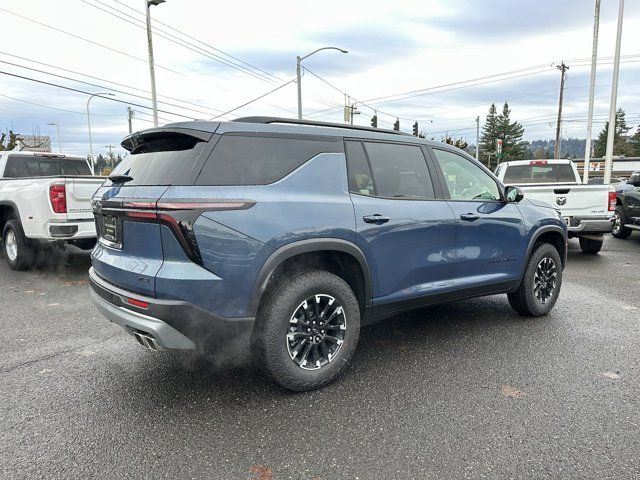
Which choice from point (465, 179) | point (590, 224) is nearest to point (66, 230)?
point (465, 179)

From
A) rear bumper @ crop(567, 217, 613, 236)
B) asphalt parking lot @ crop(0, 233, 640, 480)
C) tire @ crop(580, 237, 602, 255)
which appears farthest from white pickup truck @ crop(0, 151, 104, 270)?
tire @ crop(580, 237, 602, 255)

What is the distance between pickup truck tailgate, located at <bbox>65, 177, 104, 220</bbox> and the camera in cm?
644

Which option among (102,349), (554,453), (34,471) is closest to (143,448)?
(34,471)

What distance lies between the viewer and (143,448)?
2.55 metres

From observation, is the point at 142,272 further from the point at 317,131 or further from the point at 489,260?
the point at 489,260

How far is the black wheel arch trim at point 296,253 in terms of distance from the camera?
2.88 m

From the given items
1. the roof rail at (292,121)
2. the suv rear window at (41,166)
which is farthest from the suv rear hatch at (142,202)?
the suv rear window at (41,166)

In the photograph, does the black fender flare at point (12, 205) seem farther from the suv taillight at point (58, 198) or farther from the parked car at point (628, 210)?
the parked car at point (628, 210)

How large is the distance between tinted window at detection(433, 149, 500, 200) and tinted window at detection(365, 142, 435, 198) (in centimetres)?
27

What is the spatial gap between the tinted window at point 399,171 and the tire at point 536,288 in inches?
64.1

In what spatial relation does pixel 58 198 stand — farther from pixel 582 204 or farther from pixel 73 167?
pixel 582 204

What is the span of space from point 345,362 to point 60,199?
5068 millimetres

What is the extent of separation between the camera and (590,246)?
9219mm

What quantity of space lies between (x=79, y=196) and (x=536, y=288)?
19.8 ft
